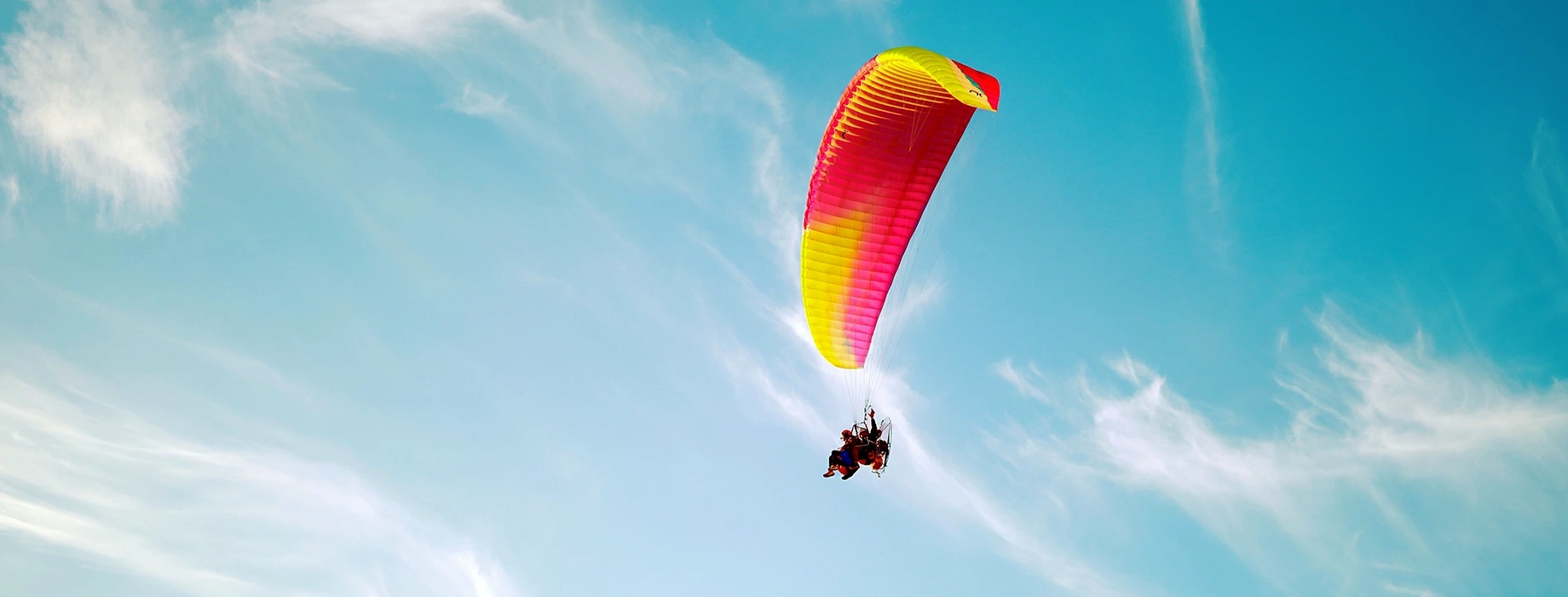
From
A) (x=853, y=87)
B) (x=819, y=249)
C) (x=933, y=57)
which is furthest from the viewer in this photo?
(x=819, y=249)

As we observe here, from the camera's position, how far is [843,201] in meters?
28.3

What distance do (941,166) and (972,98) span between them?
663cm

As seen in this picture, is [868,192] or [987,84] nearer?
[987,84]

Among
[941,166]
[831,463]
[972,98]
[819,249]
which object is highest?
[941,166]

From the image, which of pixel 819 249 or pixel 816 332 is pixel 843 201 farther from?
pixel 816 332

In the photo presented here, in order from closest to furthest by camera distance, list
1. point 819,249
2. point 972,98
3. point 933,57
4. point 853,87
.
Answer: point 972,98
point 933,57
point 853,87
point 819,249

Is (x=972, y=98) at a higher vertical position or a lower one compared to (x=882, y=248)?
lower

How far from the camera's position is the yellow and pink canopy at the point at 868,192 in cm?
2691

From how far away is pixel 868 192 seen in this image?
1116 inches

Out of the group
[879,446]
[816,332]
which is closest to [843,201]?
[816,332]

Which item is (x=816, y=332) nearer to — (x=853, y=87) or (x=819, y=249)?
(x=819, y=249)

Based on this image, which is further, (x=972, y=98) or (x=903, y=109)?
(x=903, y=109)

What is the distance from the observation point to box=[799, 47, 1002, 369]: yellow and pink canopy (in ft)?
88.3

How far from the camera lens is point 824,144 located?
27609 mm
